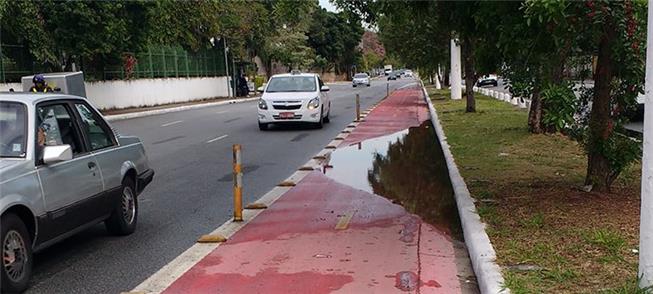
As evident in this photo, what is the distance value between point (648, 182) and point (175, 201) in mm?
6348

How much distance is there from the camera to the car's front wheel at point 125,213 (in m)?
6.82

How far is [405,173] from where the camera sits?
11.2 m

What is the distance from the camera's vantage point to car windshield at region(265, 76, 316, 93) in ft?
65.2

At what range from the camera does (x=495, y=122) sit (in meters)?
18.5

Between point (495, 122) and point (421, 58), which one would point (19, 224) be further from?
point (421, 58)

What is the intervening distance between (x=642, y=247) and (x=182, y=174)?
8369 millimetres

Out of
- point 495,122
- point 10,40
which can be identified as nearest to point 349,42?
point 10,40

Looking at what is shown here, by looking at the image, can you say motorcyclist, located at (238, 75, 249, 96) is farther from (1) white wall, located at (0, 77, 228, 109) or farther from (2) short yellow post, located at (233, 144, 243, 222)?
(2) short yellow post, located at (233, 144, 243, 222)

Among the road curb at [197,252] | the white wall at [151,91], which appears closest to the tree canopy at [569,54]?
the road curb at [197,252]

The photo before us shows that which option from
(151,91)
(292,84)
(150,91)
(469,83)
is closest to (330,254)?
(292,84)

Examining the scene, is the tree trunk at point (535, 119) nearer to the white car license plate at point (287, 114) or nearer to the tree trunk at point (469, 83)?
the white car license plate at point (287, 114)

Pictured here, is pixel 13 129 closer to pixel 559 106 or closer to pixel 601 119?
pixel 559 106

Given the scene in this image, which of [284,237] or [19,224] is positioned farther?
[284,237]

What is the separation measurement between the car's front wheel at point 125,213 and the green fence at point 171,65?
24.7m
